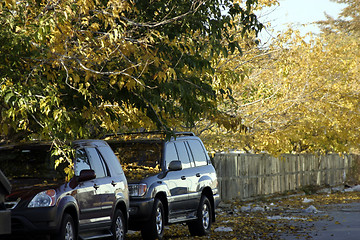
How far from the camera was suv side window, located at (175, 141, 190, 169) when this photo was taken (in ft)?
53.1

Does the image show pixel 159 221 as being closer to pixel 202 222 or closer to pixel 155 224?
pixel 155 224

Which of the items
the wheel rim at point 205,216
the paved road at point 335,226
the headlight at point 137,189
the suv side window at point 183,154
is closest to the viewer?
the headlight at point 137,189

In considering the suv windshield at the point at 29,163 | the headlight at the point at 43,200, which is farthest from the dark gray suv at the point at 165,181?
the headlight at the point at 43,200

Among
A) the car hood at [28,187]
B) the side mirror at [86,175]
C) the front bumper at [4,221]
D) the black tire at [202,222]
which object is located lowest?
the black tire at [202,222]

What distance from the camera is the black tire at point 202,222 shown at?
1634 centimetres

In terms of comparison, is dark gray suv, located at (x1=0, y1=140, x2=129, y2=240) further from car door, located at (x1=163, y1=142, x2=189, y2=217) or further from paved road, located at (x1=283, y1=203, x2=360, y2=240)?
paved road, located at (x1=283, y1=203, x2=360, y2=240)

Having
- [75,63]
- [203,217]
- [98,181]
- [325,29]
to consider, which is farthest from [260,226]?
[325,29]

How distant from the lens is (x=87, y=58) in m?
11.0

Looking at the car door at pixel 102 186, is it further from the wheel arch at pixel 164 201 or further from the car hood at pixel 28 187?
the wheel arch at pixel 164 201

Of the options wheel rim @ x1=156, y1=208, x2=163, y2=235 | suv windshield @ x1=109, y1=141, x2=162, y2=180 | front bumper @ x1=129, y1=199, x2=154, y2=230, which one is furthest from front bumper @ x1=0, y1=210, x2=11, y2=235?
suv windshield @ x1=109, y1=141, x2=162, y2=180

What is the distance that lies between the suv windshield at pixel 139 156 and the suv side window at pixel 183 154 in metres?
0.69

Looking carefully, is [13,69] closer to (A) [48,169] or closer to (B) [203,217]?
(A) [48,169]

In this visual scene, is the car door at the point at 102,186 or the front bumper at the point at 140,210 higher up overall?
the car door at the point at 102,186

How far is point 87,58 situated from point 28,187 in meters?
2.08
